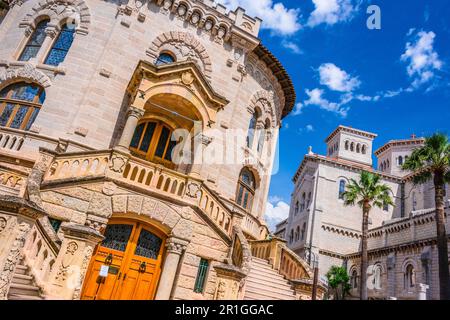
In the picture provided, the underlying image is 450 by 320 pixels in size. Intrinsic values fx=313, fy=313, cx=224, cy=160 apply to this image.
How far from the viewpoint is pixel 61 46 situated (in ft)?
52.3

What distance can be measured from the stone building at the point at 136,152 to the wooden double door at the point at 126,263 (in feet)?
0.12

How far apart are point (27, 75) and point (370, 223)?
160ft

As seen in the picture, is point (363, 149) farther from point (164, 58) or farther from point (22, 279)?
point (22, 279)

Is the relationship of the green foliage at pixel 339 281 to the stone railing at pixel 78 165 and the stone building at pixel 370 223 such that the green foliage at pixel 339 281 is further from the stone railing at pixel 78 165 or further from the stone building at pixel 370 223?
the stone railing at pixel 78 165

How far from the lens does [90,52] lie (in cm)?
1538

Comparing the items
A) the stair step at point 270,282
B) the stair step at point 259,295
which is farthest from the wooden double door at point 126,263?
the stair step at point 270,282

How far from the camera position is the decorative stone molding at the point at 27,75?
48.1ft

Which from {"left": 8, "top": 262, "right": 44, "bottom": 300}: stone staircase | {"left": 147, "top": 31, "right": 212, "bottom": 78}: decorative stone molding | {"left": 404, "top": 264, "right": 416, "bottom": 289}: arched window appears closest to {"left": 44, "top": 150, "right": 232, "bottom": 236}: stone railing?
{"left": 8, "top": 262, "right": 44, "bottom": 300}: stone staircase

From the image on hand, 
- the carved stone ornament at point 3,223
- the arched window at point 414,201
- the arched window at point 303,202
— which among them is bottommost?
the carved stone ornament at point 3,223

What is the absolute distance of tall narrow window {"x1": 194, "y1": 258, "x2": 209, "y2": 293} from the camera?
1165cm

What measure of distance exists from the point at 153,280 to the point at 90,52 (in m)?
11.2

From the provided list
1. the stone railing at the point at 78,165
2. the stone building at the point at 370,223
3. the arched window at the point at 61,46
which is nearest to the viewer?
the stone railing at the point at 78,165
